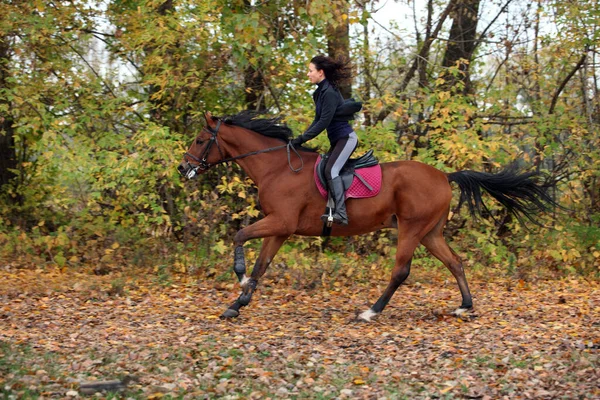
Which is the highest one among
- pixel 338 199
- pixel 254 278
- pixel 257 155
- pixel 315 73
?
pixel 315 73

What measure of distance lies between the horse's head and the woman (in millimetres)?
1025

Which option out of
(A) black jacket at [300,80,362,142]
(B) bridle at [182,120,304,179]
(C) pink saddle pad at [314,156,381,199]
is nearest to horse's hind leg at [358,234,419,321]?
(C) pink saddle pad at [314,156,381,199]

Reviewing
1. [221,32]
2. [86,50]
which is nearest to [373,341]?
[221,32]

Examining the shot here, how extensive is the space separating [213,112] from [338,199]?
4.84 meters

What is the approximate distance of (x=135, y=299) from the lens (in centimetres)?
958

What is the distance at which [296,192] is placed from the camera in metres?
8.43

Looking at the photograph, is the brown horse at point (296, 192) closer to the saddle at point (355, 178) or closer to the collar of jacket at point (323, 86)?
the saddle at point (355, 178)

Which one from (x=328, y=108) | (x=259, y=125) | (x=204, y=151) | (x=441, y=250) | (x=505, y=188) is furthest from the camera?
(x=505, y=188)

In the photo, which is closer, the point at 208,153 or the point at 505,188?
the point at 208,153

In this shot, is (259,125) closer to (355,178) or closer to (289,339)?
(355,178)

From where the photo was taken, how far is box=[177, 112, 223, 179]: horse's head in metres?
8.55

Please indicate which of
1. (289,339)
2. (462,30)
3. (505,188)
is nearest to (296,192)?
(289,339)

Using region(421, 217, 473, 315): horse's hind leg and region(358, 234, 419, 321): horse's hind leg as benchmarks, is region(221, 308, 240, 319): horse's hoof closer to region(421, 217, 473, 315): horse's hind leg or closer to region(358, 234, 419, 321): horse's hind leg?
region(358, 234, 419, 321): horse's hind leg

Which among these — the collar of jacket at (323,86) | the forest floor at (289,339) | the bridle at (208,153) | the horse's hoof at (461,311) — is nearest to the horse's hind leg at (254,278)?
the forest floor at (289,339)
